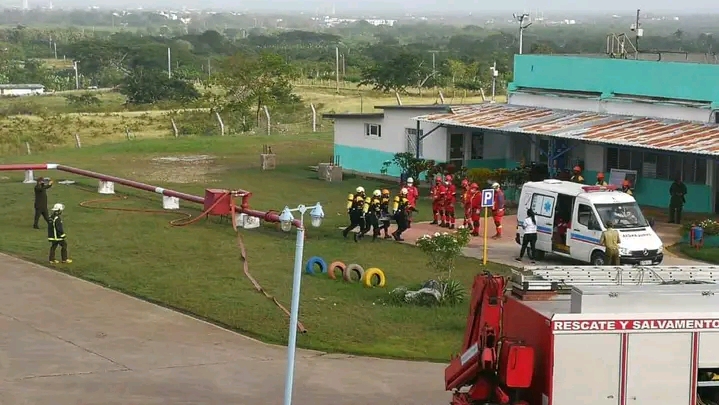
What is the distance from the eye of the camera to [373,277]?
2480 centimetres

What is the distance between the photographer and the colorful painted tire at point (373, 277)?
2461 centimetres

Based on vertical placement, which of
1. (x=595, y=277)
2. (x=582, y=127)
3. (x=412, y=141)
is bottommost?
(x=412, y=141)

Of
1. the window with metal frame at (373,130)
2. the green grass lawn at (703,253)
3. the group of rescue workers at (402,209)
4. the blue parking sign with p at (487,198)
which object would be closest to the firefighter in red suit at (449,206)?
the group of rescue workers at (402,209)

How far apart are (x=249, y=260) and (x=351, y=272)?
2985 millimetres

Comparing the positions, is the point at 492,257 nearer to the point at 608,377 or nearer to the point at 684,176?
the point at 684,176

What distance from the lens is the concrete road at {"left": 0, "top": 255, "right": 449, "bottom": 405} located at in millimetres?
17359

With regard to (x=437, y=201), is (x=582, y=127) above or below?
above

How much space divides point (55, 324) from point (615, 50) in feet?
97.7

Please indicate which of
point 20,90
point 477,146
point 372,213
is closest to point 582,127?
point 477,146

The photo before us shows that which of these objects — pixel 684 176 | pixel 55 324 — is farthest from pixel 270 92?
pixel 55 324

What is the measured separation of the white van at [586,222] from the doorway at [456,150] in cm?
1374

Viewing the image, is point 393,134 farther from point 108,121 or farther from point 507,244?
point 108,121

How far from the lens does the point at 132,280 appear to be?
985 inches

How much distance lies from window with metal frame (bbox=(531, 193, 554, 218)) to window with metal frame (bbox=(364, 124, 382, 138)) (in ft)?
52.9
